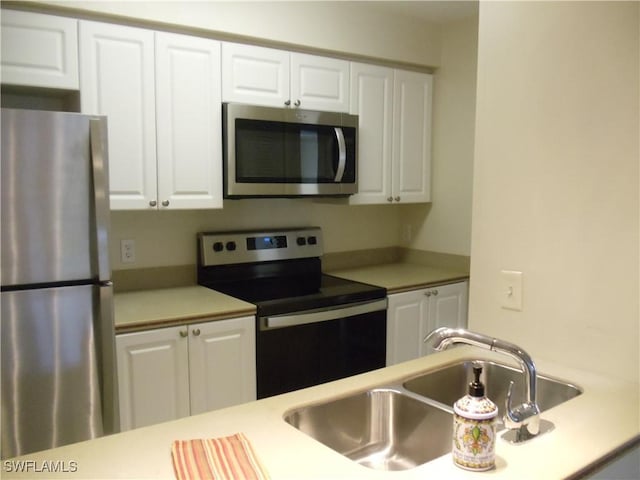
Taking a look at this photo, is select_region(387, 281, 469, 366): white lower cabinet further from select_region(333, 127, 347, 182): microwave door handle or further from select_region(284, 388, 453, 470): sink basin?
select_region(284, 388, 453, 470): sink basin

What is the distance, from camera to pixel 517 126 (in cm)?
171

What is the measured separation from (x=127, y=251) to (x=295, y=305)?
3.06 ft

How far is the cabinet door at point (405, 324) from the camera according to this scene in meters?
3.15

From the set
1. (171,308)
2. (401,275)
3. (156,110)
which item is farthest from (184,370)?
(401,275)

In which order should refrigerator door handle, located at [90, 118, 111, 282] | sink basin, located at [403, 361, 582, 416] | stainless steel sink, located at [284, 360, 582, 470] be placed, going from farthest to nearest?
refrigerator door handle, located at [90, 118, 111, 282] → sink basin, located at [403, 361, 582, 416] → stainless steel sink, located at [284, 360, 582, 470]

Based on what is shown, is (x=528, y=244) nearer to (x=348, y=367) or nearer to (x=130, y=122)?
(x=348, y=367)

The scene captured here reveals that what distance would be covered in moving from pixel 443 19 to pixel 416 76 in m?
0.38

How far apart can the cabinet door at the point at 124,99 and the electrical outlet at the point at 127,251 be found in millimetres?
371

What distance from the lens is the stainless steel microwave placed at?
282 cm

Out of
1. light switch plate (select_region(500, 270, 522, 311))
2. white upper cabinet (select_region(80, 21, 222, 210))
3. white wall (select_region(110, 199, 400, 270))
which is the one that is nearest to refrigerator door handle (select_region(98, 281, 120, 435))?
white upper cabinet (select_region(80, 21, 222, 210))

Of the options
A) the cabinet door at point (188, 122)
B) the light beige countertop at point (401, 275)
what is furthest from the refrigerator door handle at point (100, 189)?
the light beige countertop at point (401, 275)

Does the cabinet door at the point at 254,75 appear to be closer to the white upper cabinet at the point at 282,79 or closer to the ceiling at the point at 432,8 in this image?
the white upper cabinet at the point at 282,79

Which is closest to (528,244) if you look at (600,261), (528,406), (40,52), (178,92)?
(600,261)

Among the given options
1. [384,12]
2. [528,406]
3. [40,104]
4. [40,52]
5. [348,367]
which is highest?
[384,12]
